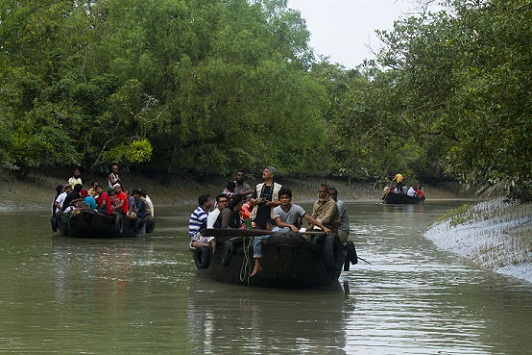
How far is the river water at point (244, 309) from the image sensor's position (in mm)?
9484

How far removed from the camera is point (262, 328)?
1052 centimetres

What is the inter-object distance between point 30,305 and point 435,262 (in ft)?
30.6

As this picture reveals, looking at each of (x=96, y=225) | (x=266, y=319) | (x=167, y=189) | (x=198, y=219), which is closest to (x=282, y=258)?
(x=266, y=319)

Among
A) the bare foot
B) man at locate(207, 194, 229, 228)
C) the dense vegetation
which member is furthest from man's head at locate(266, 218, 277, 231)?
the dense vegetation

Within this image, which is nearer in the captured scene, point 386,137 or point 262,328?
point 262,328

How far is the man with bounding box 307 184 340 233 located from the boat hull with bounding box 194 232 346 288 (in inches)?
15.0

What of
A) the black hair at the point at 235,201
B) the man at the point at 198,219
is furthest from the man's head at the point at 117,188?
the black hair at the point at 235,201

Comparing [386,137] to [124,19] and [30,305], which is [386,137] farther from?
[124,19]

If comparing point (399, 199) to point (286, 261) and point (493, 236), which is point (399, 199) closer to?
point (493, 236)

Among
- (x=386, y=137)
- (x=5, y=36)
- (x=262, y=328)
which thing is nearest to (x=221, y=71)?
(x=5, y=36)

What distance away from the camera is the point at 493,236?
2106 cm

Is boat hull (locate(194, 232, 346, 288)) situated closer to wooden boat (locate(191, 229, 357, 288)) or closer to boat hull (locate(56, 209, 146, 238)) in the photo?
wooden boat (locate(191, 229, 357, 288))

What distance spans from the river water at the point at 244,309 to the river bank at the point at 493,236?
1.62ft

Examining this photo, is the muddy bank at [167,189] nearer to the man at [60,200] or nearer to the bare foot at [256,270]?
the man at [60,200]
